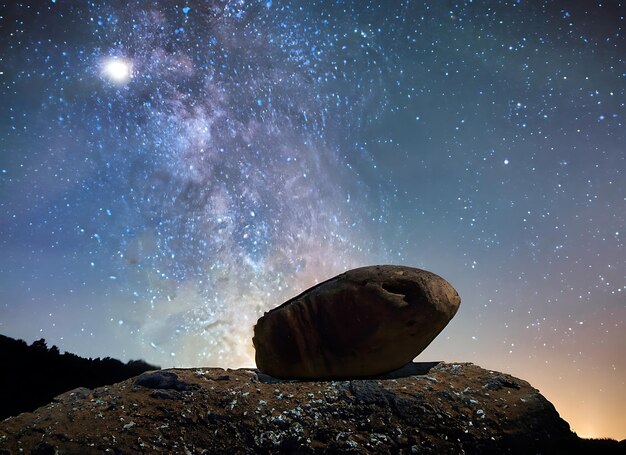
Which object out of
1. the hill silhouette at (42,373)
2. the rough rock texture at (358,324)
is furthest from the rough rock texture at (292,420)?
the hill silhouette at (42,373)

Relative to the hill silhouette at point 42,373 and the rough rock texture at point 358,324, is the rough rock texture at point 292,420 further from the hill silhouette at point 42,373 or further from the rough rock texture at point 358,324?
the hill silhouette at point 42,373

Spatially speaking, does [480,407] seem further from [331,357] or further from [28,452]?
[28,452]

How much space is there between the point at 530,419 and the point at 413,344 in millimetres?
2036

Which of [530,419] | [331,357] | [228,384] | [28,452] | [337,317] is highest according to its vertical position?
[337,317]

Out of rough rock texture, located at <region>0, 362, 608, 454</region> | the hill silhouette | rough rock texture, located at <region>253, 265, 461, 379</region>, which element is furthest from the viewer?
the hill silhouette

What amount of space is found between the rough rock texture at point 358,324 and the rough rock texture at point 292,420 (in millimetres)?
629

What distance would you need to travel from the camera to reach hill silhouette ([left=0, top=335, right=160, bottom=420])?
8.26 meters

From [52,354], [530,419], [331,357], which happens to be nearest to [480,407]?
[530,419]

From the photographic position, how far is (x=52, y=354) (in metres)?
11.4

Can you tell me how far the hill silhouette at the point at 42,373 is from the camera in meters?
8.26

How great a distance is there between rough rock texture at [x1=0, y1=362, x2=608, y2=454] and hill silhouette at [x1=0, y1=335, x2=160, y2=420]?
3.37 m

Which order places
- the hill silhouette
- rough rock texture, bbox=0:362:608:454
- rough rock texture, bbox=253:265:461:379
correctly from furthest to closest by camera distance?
the hill silhouette → rough rock texture, bbox=253:265:461:379 → rough rock texture, bbox=0:362:608:454

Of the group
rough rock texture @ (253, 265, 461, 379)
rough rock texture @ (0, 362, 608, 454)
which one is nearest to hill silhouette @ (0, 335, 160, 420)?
rough rock texture @ (0, 362, 608, 454)

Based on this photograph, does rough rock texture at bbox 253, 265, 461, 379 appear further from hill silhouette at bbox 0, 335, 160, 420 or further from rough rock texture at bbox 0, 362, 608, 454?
hill silhouette at bbox 0, 335, 160, 420
